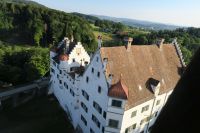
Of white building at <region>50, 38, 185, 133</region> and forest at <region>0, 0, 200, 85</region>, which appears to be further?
forest at <region>0, 0, 200, 85</region>

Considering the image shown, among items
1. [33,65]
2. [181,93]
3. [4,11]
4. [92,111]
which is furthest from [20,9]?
[181,93]

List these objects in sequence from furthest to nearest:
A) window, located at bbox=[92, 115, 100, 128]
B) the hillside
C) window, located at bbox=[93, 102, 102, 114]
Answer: the hillside, window, located at bbox=[92, 115, 100, 128], window, located at bbox=[93, 102, 102, 114]

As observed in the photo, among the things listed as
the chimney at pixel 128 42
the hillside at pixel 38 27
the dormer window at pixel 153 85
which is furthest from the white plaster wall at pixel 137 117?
the hillside at pixel 38 27

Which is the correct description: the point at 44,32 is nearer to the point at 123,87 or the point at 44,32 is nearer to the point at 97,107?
the point at 97,107

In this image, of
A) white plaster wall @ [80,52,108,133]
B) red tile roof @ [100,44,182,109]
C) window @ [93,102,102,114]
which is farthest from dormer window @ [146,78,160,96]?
window @ [93,102,102,114]

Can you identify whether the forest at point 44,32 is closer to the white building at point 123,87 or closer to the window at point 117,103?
the white building at point 123,87

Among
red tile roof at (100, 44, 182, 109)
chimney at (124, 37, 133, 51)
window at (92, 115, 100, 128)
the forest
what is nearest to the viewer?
red tile roof at (100, 44, 182, 109)

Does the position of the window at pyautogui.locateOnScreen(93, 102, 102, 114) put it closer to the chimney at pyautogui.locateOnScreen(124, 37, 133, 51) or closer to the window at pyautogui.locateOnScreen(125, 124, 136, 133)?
the window at pyautogui.locateOnScreen(125, 124, 136, 133)
